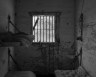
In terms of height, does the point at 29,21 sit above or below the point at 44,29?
above

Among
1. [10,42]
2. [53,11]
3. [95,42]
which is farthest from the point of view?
[53,11]

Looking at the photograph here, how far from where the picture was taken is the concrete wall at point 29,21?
6230 millimetres

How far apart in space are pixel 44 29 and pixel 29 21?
0.79 m

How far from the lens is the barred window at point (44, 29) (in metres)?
6.31

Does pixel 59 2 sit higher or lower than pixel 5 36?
higher

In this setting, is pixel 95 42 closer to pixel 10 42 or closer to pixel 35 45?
pixel 10 42

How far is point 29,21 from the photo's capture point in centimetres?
624

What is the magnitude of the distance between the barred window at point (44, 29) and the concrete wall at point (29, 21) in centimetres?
33

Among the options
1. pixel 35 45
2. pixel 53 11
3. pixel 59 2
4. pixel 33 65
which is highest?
pixel 59 2

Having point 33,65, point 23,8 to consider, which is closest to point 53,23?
point 23,8

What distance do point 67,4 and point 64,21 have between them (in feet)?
2.64

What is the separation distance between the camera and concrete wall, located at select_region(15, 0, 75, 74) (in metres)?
6.23

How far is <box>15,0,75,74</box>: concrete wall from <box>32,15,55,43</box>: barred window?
0.33 metres

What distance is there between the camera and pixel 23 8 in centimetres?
623
